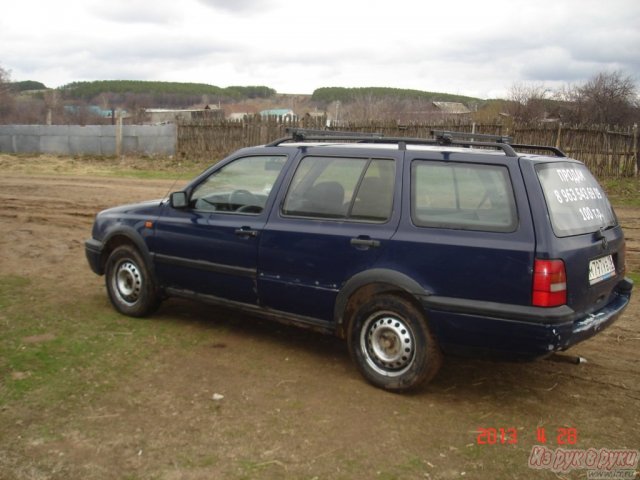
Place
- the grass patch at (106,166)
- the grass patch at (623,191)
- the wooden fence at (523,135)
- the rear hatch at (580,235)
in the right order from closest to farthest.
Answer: the rear hatch at (580,235) → the grass patch at (623,191) → the wooden fence at (523,135) → the grass patch at (106,166)

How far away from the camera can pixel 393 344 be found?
4398 millimetres

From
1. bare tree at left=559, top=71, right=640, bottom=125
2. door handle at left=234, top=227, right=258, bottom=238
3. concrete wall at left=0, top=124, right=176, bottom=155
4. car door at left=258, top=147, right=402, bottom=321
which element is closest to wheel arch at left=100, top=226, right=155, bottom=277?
door handle at left=234, top=227, right=258, bottom=238

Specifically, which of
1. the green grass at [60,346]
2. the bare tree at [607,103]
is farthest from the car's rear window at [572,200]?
the bare tree at [607,103]

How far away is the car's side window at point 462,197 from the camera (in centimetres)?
406

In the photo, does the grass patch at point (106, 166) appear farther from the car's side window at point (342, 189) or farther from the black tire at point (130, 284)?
the car's side window at point (342, 189)

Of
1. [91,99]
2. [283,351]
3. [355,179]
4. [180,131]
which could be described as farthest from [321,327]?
[91,99]

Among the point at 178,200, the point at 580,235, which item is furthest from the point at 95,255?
the point at 580,235

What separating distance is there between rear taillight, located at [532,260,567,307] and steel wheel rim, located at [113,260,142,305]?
3.58 meters

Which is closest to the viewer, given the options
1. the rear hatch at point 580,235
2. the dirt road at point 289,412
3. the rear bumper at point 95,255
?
the dirt road at point 289,412

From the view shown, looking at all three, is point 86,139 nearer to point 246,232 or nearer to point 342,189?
point 246,232

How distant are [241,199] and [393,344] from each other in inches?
70.0

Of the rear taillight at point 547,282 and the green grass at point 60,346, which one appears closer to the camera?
the rear taillight at point 547,282

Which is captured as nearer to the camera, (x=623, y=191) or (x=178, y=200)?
(x=178, y=200)

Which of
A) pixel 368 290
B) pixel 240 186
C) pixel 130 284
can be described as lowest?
pixel 130 284
